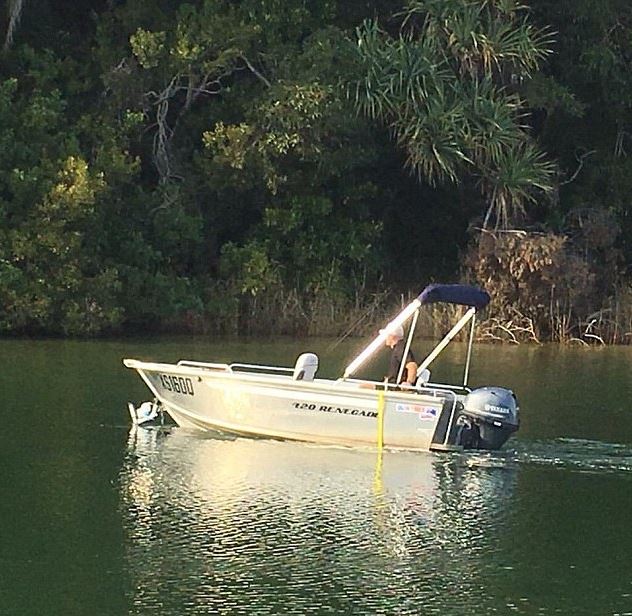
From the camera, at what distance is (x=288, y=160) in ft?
97.3

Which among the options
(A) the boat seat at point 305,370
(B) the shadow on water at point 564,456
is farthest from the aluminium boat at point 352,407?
(B) the shadow on water at point 564,456

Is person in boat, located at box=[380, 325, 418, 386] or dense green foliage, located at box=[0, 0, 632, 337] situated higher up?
dense green foliage, located at box=[0, 0, 632, 337]

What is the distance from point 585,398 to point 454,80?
1061cm

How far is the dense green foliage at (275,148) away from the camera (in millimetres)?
28047

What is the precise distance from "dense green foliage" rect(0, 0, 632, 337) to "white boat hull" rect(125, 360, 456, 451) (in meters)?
11.0

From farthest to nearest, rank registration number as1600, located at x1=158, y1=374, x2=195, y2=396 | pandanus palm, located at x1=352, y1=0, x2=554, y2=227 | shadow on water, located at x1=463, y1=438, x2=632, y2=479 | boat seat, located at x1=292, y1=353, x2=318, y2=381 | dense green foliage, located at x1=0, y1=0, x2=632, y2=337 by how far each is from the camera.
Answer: pandanus palm, located at x1=352, y1=0, x2=554, y2=227 < dense green foliage, located at x1=0, y1=0, x2=632, y2=337 < registration number as1600, located at x1=158, y1=374, x2=195, y2=396 < boat seat, located at x1=292, y1=353, x2=318, y2=381 < shadow on water, located at x1=463, y1=438, x2=632, y2=479

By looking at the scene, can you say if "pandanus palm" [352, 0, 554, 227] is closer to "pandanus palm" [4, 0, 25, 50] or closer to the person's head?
"pandanus palm" [4, 0, 25, 50]

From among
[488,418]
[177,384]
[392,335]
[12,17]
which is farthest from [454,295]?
[12,17]

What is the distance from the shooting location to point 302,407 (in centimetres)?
1592

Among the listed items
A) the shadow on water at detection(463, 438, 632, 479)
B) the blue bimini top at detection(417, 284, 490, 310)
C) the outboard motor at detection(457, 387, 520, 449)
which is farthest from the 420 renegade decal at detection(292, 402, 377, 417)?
the blue bimini top at detection(417, 284, 490, 310)

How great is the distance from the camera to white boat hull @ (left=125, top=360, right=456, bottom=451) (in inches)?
613

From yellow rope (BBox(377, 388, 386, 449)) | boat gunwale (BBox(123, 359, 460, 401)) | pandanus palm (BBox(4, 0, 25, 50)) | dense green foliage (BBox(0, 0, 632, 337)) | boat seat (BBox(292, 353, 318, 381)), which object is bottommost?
yellow rope (BBox(377, 388, 386, 449))

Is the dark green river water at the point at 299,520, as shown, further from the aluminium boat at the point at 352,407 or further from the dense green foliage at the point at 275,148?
the dense green foliage at the point at 275,148

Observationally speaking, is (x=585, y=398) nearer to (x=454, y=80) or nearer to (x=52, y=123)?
(x=454, y=80)
